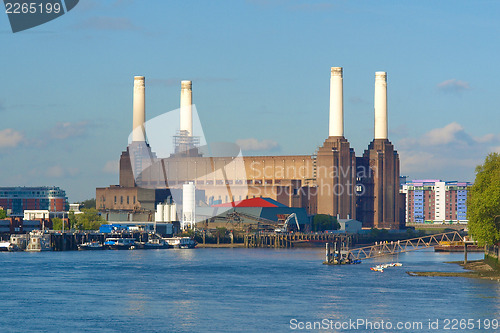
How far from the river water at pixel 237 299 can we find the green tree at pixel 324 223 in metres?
86.7

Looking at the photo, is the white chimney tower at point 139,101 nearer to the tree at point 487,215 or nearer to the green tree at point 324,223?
the green tree at point 324,223

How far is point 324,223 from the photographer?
612 feet

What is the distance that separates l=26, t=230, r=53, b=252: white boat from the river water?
45942 mm

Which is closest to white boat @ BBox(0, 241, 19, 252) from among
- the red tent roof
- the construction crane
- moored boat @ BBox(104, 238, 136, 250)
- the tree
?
moored boat @ BBox(104, 238, 136, 250)

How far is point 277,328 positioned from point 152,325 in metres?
7.14

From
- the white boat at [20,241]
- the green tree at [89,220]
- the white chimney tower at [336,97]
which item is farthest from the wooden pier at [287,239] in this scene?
the white boat at [20,241]

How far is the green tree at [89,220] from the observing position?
17862 cm

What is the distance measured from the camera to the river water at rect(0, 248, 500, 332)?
5535 cm

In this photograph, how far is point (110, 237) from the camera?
165m

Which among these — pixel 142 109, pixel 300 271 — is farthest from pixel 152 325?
pixel 142 109

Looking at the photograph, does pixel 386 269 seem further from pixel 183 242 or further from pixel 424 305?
pixel 183 242

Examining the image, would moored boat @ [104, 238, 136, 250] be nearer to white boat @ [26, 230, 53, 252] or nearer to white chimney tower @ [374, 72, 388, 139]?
white boat @ [26, 230, 53, 252]

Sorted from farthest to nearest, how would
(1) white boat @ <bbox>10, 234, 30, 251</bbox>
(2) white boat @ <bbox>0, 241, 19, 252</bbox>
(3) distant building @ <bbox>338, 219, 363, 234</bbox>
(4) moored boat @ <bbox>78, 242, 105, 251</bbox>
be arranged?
(3) distant building @ <bbox>338, 219, 363, 234</bbox> → (4) moored boat @ <bbox>78, 242, 105, 251</bbox> → (1) white boat @ <bbox>10, 234, 30, 251</bbox> → (2) white boat @ <bbox>0, 241, 19, 252</bbox>

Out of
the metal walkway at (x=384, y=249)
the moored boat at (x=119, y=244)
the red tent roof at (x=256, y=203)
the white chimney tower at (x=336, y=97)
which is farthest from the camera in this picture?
the red tent roof at (x=256, y=203)
